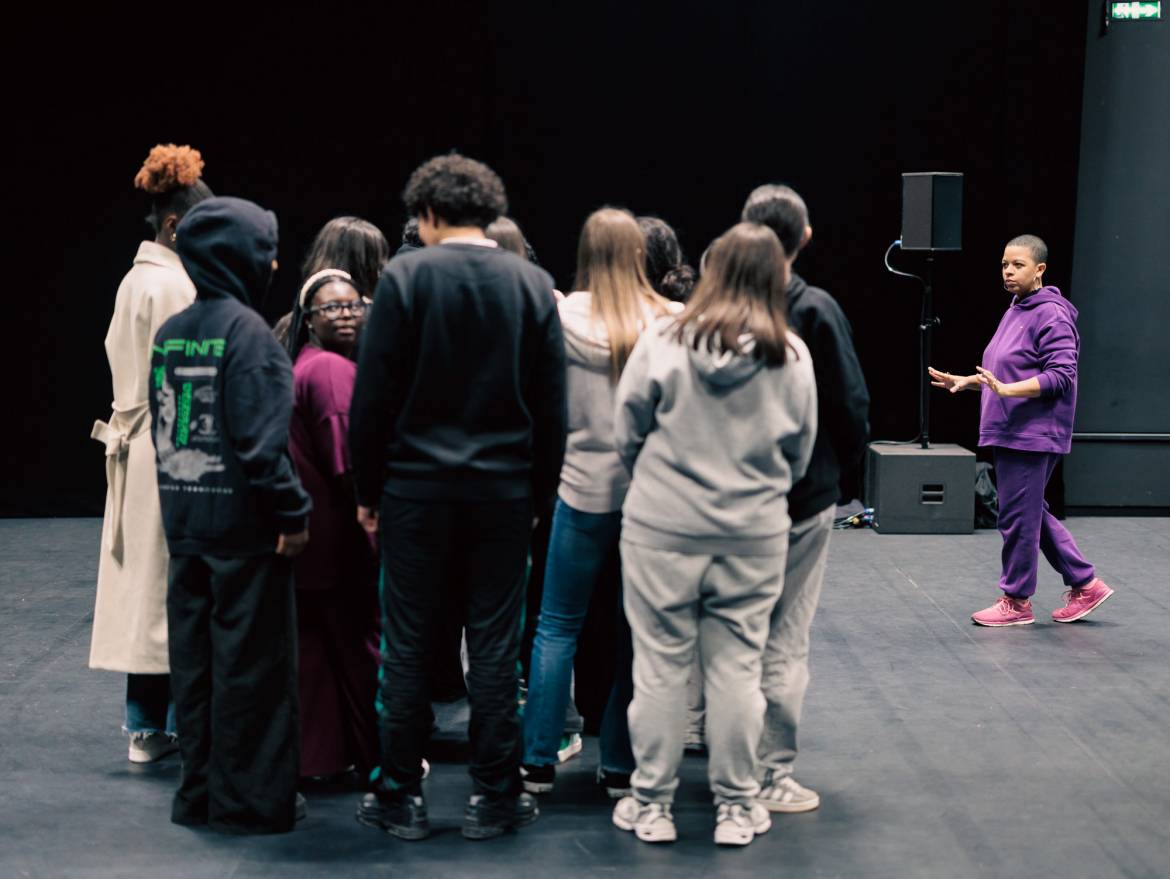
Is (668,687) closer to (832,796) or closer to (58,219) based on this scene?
(832,796)

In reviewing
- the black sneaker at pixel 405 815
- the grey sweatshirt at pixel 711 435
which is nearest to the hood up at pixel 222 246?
the grey sweatshirt at pixel 711 435

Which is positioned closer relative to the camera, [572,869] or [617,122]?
[572,869]

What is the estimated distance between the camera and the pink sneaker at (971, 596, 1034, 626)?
15.9 feet

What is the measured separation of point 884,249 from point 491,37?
2.12 metres

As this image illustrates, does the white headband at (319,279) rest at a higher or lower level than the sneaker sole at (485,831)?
higher

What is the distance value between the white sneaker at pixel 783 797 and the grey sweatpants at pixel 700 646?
0.24 meters

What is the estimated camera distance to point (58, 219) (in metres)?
6.71

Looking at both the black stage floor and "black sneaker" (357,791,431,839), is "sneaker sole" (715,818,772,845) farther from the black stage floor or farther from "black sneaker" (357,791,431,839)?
"black sneaker" (357,791,431,839)

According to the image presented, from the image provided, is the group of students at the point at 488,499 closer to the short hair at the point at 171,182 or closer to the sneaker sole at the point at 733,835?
the sneaker sole at the point at 733,835

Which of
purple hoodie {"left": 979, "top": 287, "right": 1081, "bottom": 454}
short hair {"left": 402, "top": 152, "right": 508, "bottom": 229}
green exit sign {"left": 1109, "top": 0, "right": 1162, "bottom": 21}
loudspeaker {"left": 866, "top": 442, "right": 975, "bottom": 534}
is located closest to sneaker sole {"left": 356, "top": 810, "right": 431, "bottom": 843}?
short hair {"left": 402, "top": 152, "right": 508, "bottom": 229}

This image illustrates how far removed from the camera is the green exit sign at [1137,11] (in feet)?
22.3

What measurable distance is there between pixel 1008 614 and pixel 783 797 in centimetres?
189

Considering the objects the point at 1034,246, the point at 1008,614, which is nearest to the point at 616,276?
the point at 1034,246

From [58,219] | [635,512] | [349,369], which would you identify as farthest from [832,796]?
[58,219]
